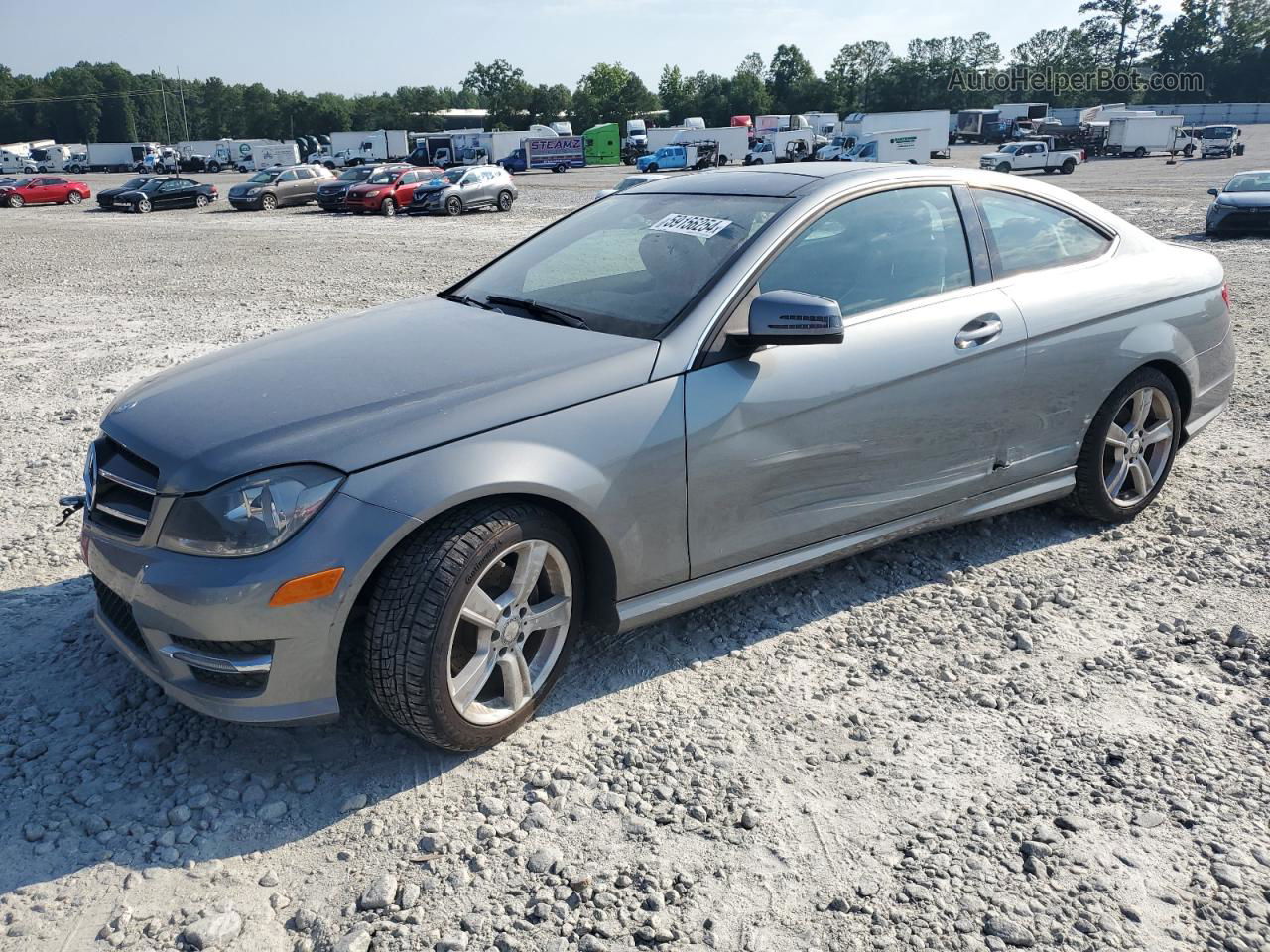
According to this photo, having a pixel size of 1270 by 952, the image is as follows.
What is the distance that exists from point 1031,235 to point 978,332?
0.71 metres

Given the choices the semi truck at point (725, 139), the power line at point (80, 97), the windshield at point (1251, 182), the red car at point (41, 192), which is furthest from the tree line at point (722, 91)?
the windshield at point (1251, 182)

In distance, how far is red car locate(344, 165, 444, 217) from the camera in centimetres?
2961

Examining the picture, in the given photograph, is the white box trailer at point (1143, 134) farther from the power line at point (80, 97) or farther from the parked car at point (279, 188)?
→ the power line at point (80, 97)

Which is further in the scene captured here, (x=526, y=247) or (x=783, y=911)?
(x=526, y=247)

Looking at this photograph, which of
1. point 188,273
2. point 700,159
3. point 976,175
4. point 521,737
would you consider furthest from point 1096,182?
point 521,737

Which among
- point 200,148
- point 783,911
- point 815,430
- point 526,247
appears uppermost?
point 200,148

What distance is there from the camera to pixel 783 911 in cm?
249

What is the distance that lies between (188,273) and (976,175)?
47.6 feet

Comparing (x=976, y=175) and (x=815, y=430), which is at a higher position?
(x=976, y=175)

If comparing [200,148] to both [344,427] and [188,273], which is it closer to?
[188,273]

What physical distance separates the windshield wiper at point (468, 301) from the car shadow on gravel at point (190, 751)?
135cm

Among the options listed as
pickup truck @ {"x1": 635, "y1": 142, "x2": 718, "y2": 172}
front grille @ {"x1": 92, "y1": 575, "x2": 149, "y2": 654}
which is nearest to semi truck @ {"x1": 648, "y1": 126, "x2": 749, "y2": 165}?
pickup truck @ {"x1": 635, "y1": 142, "x2": 718, "y2": 172}

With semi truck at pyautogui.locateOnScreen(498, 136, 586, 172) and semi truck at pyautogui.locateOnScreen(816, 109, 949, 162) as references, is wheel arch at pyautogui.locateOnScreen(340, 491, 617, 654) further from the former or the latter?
semi truck at pyautogui.locateOnScreen(498, 136, 586, 172)

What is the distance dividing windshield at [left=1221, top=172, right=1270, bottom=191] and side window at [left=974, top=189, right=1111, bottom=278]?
14.9 meters
